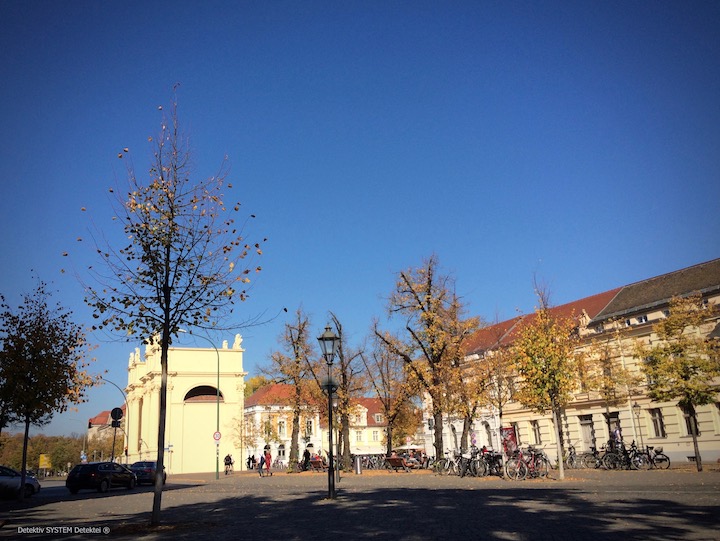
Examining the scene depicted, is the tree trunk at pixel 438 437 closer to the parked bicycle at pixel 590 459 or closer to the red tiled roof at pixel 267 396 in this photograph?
the parked bicycle at pixel 590 459

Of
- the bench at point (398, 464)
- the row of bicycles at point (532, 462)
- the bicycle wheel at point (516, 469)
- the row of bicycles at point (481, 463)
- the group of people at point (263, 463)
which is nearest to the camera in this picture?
the bicycle wheel at point (516, 469)

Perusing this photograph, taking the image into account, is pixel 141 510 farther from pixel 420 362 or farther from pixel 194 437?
pixel 194 437

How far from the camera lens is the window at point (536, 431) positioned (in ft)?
161

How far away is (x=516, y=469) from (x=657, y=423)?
792 inches

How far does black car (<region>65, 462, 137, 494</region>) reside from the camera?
103 feet

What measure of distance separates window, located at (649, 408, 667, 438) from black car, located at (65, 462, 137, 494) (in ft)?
109

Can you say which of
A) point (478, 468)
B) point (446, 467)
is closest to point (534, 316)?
point (446, 467)

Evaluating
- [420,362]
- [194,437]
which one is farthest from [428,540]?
[194,437]

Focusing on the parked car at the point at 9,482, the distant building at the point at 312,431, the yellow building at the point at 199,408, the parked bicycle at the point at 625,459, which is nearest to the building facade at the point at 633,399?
the parked bicycle at the point at 625,459

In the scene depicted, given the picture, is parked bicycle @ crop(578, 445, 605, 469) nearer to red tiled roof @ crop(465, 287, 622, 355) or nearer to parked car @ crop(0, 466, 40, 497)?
red tiled roof @ crop(465, 287, 622, 355)

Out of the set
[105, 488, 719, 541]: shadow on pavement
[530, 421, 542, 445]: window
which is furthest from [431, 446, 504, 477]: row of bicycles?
[530, 421, 542, 445]: window

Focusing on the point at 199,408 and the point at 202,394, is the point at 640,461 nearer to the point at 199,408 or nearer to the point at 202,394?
the point at 199,408

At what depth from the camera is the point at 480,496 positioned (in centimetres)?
1742

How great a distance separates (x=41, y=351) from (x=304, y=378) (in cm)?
2571
